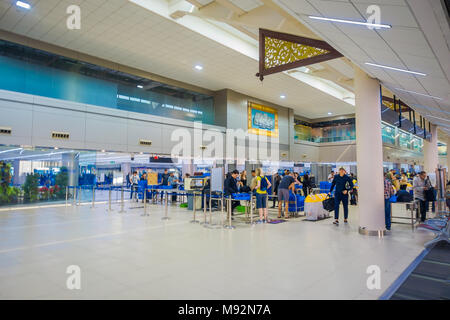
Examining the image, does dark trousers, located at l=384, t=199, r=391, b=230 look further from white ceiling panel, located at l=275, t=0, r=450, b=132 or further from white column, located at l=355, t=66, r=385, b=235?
white ceiling panel, located at l=275, t=0, r=450, b=132

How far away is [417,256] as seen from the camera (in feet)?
14.8

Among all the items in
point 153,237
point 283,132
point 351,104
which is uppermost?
point 351,104

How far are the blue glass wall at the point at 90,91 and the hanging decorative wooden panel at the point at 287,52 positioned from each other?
322 inches

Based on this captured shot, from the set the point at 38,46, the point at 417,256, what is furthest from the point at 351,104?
the point at 38,46

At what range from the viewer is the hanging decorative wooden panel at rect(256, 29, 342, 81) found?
5867 mm

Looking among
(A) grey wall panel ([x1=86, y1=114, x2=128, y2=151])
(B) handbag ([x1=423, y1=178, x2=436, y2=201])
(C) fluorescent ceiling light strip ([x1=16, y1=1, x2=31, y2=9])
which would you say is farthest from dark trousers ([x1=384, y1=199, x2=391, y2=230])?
(C) fluorescent ceiling light strip ([x1=16, y1=1, x2=31, y2=9])

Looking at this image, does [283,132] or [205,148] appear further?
[283,132]

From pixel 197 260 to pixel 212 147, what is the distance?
38.2ft

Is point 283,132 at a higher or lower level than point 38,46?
lower

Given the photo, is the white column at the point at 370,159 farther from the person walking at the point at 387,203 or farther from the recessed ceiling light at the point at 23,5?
the recessed ceiling light at the point at 23,5
